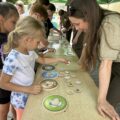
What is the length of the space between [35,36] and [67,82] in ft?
1.09

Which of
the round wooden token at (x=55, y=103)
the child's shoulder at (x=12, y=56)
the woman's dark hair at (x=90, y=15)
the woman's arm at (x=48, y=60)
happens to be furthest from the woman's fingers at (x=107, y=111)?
the woman's arm at (x=48, y=60)

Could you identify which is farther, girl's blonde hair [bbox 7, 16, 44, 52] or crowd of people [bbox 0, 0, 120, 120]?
girl's blonde hair [bbox 7, 16, 44, 52]

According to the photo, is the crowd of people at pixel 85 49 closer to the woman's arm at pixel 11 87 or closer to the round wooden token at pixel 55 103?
the woman's arm at pixel 11 87

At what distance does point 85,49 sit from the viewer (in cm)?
126

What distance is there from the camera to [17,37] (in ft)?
4.03

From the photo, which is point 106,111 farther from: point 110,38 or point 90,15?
point 90,15

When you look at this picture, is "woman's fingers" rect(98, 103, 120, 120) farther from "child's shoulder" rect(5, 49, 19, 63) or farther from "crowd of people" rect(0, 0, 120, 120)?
"child's shoulder" rect(5, 49, 19, 63)

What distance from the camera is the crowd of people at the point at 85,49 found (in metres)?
1.02

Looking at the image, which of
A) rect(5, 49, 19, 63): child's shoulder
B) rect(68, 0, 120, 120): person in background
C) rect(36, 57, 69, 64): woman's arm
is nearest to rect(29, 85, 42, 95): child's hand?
rect(5, 49, 19, 63): child's shoulder

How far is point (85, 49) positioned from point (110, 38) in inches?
10.8

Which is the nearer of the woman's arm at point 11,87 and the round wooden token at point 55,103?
the round wooden token at point 55,103

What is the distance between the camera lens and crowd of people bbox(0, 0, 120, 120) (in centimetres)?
102

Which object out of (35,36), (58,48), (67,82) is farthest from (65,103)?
(58,48)

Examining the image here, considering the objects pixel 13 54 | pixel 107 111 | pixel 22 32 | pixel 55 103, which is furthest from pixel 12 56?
pixel 107 111
